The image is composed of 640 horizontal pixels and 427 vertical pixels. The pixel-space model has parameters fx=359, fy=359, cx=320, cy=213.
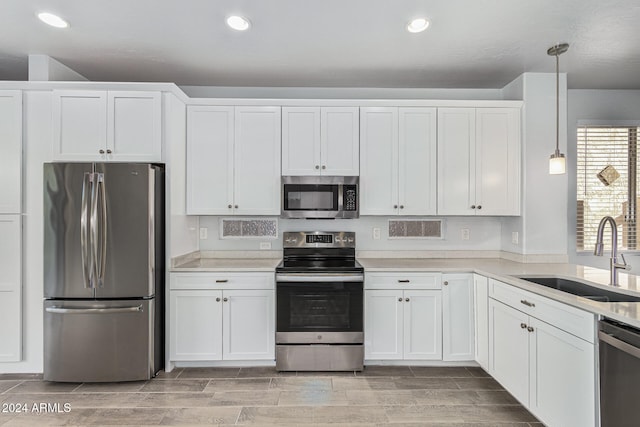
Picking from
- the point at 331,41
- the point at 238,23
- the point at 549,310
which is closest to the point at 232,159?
the point at 238,23

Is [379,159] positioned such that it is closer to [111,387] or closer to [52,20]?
[52,20]

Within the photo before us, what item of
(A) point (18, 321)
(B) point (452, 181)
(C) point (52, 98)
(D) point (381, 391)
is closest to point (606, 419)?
(D) point (381, 391)

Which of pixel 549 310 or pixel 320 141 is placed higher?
pixel 320 141

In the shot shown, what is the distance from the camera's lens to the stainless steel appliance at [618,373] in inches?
58.8

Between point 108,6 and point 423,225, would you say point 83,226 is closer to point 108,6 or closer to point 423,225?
point 108,6

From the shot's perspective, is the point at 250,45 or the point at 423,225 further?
the point at 423,225

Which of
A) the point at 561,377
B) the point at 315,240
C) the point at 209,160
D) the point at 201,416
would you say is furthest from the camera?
the point at 315,240

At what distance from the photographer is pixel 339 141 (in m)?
3.36

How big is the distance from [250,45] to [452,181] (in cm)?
214

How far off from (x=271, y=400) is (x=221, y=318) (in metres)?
0.81

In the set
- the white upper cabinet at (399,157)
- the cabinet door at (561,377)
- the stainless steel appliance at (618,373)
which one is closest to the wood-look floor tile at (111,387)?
the white upper cabinet at (399,157)

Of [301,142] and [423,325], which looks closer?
[423,325]

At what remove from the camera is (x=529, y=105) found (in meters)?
3.34

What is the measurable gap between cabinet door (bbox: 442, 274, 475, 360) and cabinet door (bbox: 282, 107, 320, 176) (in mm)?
1567
